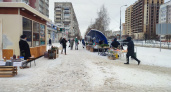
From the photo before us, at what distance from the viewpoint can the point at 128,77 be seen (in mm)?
6645

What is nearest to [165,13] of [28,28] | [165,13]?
[165,13]

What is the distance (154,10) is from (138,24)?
51.0 feet

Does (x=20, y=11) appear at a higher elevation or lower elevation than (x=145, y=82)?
higher

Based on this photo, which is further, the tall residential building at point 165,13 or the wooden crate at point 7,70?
the tall residential building at point 165,13

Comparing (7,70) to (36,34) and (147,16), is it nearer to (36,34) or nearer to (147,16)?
(36,34)

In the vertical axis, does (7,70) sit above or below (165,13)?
below

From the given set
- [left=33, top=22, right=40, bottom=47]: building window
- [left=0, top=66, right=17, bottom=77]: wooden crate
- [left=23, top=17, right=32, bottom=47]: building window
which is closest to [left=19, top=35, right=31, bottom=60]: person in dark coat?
[left=23, top=17, right=32, bottom=47]: building window

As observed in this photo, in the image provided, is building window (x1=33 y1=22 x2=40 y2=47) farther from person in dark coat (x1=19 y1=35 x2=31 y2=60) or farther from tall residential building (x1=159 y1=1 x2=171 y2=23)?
tall residential building (x1=159 y1=1 x2=171 y2=23)

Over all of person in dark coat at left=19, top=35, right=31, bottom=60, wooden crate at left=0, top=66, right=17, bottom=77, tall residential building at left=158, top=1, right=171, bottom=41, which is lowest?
wooden crate at left=0, top=66, right=17, bottom=77

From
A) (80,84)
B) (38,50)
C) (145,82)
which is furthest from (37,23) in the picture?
(145,82)

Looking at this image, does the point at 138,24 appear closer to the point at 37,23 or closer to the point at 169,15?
the point at 169,15

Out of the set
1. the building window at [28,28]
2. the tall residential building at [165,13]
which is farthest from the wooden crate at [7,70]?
the tall residential building at [165,13]

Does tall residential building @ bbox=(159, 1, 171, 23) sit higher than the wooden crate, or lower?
higher

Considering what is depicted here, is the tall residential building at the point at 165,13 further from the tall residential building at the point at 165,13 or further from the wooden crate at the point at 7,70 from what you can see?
the wooden crate at the point at 7,70
